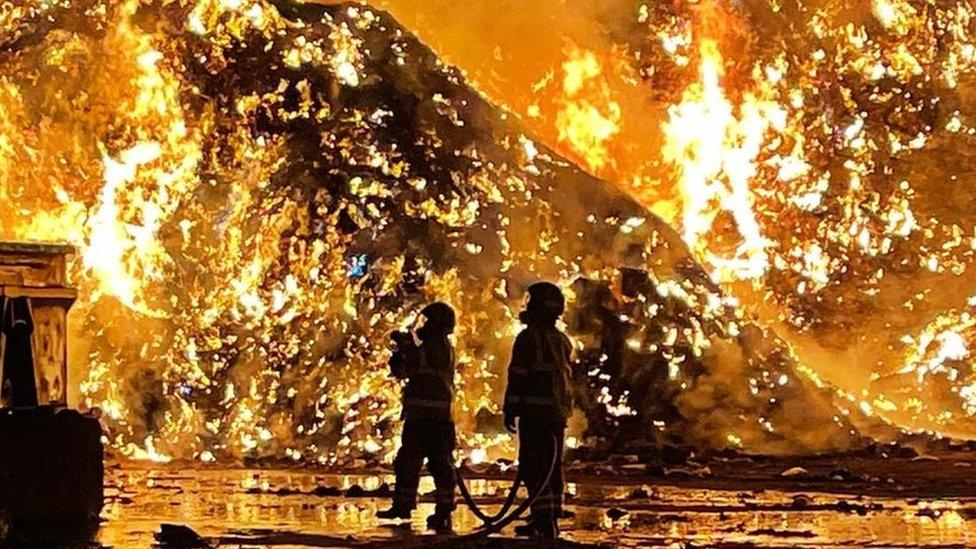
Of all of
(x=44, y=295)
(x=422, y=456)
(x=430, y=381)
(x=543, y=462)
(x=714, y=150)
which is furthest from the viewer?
(x=714, y=150)

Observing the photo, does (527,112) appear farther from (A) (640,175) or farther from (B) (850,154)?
(B) (850,154)

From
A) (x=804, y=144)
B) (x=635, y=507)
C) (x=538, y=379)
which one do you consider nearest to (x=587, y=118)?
(x=804, y=144)

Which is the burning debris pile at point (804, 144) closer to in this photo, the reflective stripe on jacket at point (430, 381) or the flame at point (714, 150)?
the flame at point (714, 150)

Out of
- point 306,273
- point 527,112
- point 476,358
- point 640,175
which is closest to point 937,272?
point 640,175

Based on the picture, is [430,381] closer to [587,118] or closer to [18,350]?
[18,350]

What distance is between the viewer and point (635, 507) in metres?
14.4

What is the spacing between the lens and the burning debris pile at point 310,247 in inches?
771

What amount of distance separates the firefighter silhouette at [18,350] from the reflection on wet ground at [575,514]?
1180 millimetres

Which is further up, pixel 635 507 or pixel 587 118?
pixel 587 118

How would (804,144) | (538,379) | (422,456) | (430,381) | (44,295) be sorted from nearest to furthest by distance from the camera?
1. (538,379)
2. (44,295)
3. (430,381)
4. (422,456)
5. (804,144)

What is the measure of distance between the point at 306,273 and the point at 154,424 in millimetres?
2580

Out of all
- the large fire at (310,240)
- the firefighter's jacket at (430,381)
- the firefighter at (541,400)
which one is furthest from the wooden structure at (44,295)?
the large fire at (310,240)

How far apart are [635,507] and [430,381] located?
2.62 m

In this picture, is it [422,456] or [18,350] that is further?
[422,456]
